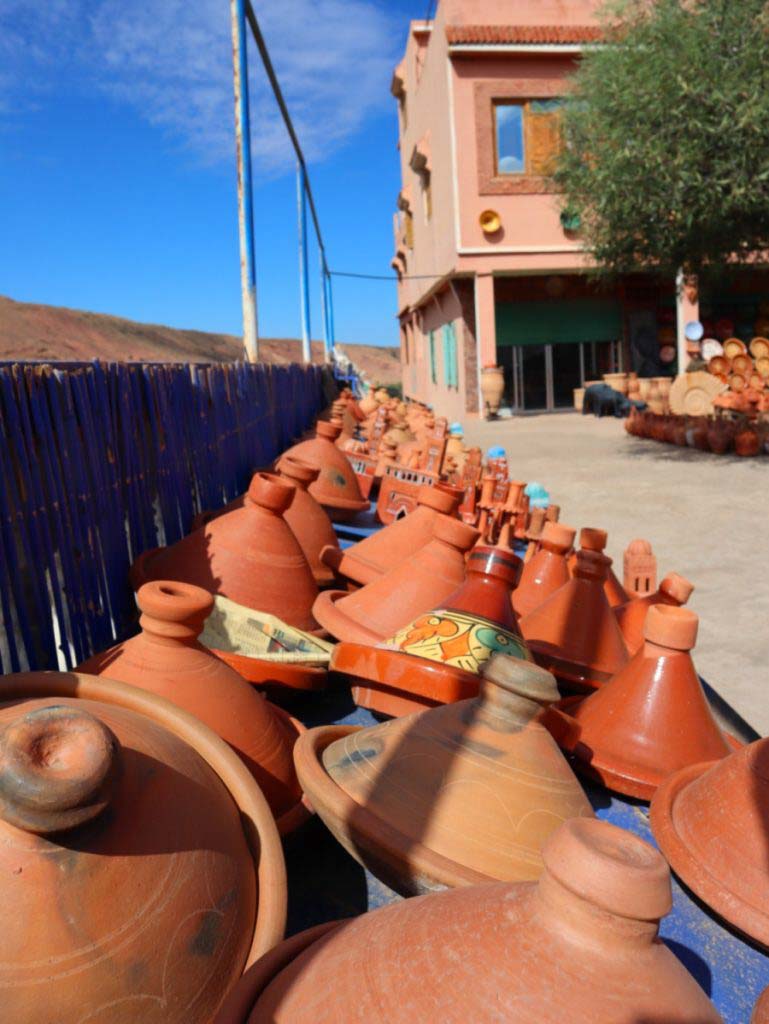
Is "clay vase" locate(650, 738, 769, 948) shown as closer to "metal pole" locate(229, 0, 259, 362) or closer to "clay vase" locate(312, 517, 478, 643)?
"clay vase" locate(312, 517, 478, 643)

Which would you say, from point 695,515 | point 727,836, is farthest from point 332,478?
point 695,515

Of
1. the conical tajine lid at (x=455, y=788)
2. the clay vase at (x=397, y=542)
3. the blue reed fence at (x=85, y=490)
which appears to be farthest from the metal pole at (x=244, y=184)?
the conical tajine lid at (x=455, y=788)

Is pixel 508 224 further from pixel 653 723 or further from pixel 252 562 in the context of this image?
pixel 653 723

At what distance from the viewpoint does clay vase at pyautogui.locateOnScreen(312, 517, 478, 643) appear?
87.6 inches

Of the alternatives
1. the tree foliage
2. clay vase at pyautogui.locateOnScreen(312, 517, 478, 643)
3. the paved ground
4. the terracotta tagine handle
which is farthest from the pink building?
the terracotta tagine handle

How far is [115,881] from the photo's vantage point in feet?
3.16

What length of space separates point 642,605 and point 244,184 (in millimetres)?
6859

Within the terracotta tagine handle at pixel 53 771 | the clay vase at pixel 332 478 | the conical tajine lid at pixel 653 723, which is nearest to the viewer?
the terracotta tagine handle at pixel 53 771

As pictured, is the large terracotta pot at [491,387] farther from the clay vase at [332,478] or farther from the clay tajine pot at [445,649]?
the clay tajine pot at [445,649]

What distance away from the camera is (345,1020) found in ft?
2.61

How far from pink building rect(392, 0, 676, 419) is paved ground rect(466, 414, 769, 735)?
14.8 feet

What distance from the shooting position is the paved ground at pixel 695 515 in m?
4.21

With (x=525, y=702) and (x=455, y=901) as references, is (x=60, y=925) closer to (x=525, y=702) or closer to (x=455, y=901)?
(x=455, y=901)

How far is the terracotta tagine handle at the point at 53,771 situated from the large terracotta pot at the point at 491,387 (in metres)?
17.3
